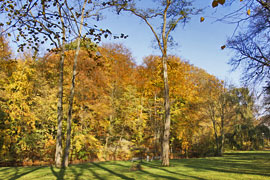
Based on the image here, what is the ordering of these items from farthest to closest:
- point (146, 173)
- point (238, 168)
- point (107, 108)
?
point (107, 108) → point (238, 168) → point (146, 173)

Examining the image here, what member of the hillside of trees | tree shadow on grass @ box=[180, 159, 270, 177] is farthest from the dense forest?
tree shadow on grass @ box=[180, 159, 270, 177]

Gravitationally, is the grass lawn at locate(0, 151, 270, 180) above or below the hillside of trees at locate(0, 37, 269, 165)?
below

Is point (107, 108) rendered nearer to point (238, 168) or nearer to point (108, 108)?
point (108, 108)

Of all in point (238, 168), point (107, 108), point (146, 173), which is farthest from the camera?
point (107, 108)

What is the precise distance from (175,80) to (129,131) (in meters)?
8.09

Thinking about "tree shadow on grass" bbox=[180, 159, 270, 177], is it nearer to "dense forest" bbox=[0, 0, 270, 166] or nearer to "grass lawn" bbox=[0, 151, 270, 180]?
"grass lawn" bbox=[0, 151, 270, 180]

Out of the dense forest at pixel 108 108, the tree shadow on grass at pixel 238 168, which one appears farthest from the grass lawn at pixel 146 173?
the dense forest at pixel 108 108

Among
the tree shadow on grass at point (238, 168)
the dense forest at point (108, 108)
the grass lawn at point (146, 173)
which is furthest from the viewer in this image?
the dense forest at point (108, 108)

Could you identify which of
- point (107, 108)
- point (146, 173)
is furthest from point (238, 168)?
point (107, 108)

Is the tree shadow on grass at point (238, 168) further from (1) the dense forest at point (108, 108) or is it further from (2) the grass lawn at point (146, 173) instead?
(1) the dense forest at point (108, 108)

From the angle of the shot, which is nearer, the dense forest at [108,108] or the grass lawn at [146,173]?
the grass lawn at [146,173]

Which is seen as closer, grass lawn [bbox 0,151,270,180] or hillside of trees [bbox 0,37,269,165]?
grass lawn [bbox 0,151,270,180]

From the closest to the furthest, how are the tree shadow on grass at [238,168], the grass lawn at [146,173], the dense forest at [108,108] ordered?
the grass lawn at [146,173]
the tree shadow on grass at [238,168]
the dense forest at [108,108]

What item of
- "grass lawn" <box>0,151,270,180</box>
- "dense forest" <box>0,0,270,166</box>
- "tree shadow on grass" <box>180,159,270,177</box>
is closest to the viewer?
"grass lawn" <box>0,151,270,180</box>
